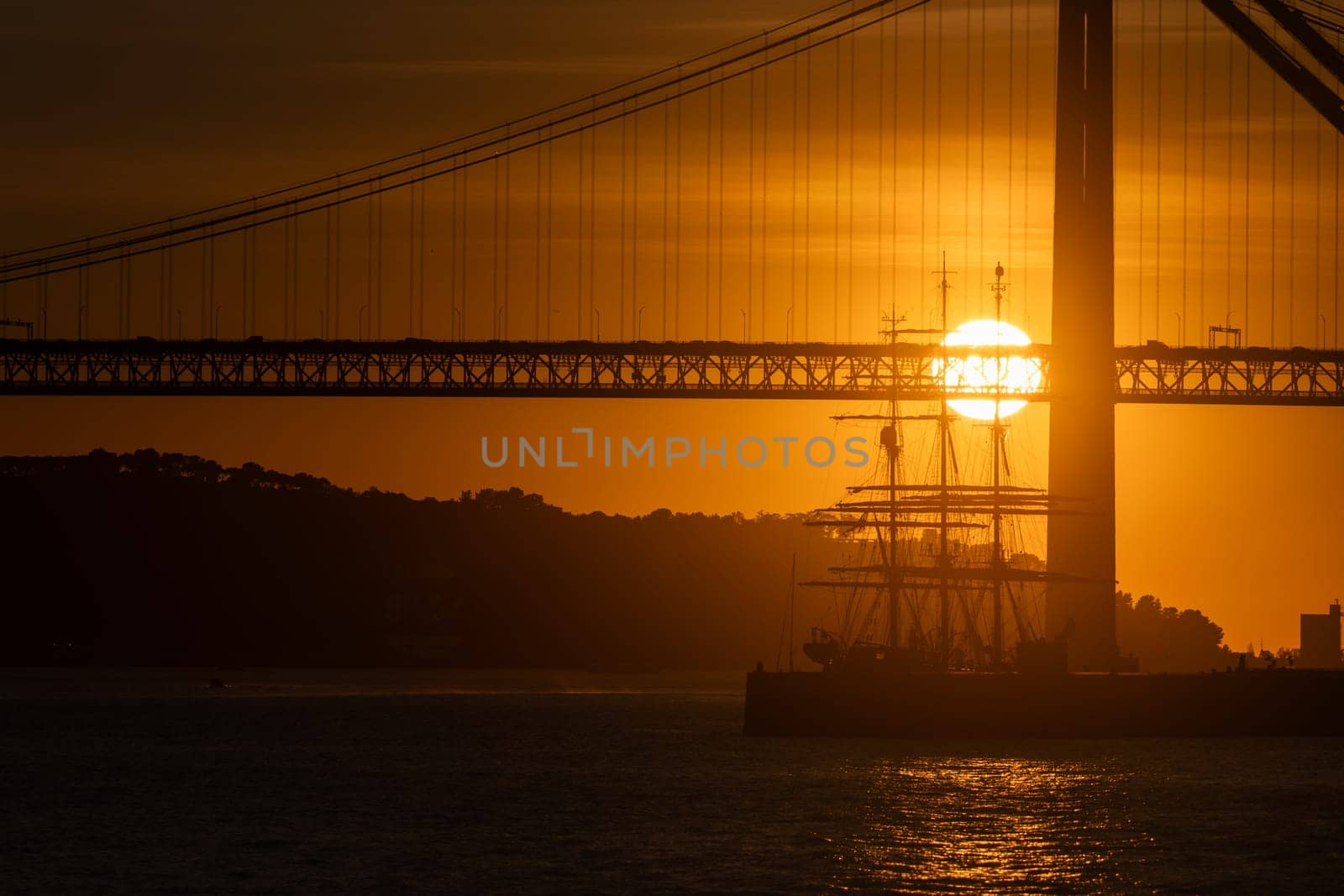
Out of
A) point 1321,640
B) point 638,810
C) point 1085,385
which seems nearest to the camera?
point 638,810

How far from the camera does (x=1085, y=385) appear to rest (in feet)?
216

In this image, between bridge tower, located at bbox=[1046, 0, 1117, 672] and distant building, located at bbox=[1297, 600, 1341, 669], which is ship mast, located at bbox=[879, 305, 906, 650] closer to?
bridge tower, located at bbox=[1046, 0, 1117, 672]

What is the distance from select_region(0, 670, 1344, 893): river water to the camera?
1587 inches

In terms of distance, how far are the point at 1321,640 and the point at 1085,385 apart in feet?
208

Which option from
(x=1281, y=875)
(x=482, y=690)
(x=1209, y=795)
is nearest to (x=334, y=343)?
(x=482, y=690)

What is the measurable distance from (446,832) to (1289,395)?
168ft

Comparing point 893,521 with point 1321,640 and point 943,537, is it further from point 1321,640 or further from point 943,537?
point 1321,640

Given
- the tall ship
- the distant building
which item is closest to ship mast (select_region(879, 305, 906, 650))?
the tall ship

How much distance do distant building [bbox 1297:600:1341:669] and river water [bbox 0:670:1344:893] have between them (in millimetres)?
55585

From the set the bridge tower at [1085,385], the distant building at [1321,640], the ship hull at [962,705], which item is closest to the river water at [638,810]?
the ship hull at [962,705]

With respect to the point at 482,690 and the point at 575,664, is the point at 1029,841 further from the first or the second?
the point at 575,664

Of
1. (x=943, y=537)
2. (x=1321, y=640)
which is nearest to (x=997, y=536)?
(x=943, y=537)

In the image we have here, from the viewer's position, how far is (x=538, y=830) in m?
45.8

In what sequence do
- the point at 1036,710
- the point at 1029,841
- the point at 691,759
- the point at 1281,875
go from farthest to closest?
the point at 1036,710, the point at 691,759, the point at 1029,841, the point at 1281,875
